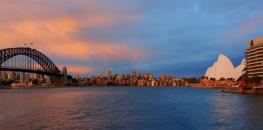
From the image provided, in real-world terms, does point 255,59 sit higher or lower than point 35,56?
lower

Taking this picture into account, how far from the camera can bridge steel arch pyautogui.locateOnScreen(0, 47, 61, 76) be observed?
130188mm

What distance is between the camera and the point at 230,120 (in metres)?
32.2

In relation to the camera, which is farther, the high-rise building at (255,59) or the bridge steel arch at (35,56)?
the bridge steel arch at (35,56)

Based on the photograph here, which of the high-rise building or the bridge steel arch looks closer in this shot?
the high-rise building

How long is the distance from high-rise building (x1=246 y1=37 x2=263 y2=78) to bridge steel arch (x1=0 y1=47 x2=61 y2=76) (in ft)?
246

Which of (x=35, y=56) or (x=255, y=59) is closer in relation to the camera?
(x=255, y=59)

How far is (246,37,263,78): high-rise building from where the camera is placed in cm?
12812

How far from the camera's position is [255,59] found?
13225 centimetres

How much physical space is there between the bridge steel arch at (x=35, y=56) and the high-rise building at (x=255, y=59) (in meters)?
74.9

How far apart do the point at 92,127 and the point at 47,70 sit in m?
130

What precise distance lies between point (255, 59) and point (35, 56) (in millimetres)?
80998

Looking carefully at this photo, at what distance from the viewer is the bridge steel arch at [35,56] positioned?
5125 inches

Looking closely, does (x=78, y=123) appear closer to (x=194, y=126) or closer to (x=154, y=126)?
(x=154, y=126)

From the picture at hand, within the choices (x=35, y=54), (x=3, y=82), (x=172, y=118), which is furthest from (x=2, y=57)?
(x=172, y=118)
